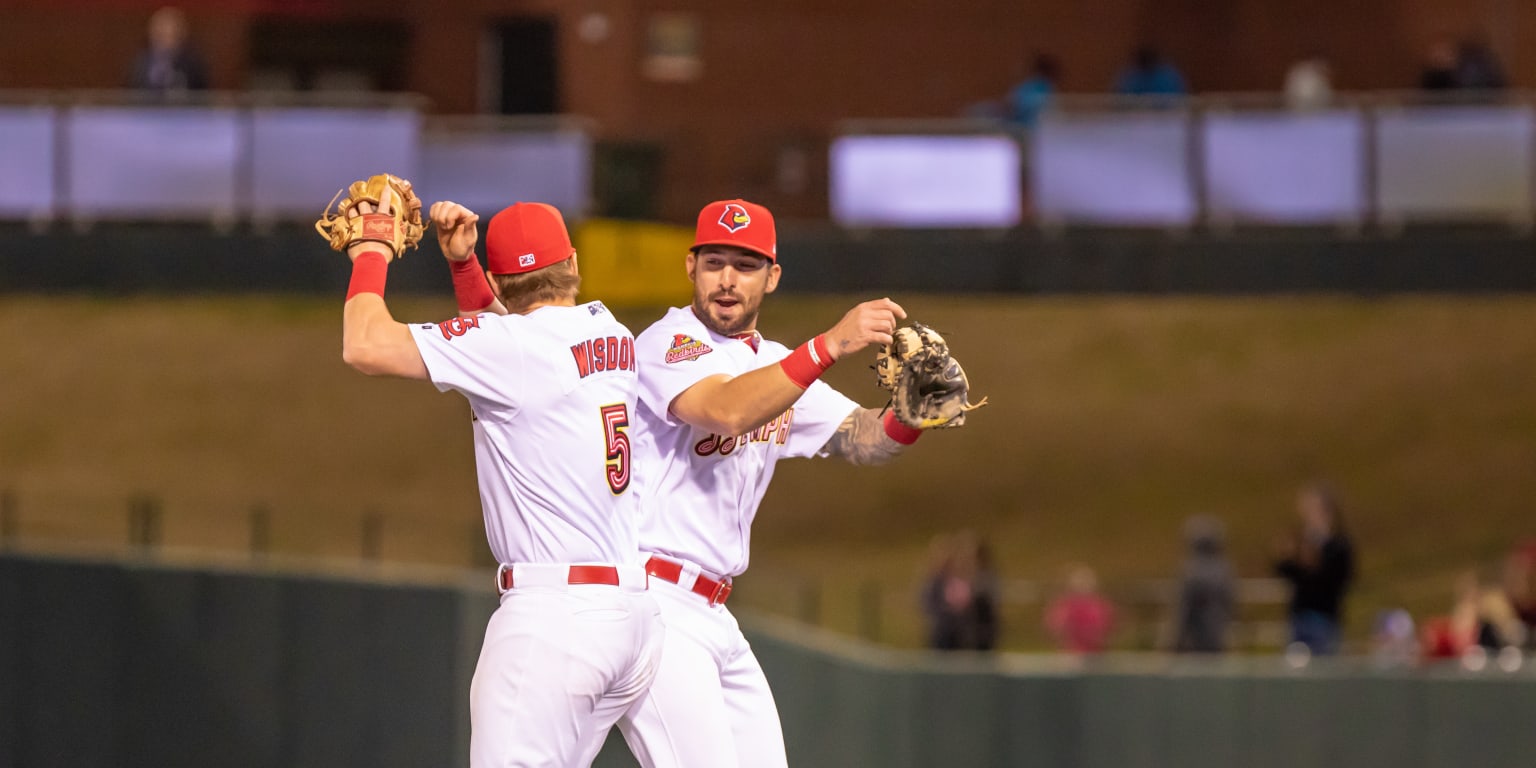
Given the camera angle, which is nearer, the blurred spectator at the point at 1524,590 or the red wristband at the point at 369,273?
the red wristband at the point at 369,273

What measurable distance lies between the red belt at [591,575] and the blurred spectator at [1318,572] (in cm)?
789

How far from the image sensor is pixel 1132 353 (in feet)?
96.1

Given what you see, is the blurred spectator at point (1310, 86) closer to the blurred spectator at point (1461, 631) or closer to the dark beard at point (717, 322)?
the blurred spectator at point (1461, 631)

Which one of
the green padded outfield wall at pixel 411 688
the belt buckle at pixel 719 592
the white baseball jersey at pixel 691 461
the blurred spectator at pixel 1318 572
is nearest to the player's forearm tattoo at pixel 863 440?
the white baseball jersey at pixel 691 461

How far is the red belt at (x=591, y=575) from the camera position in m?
5.49

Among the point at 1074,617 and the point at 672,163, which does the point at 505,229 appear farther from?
the point at 672,163

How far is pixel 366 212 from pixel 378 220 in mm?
43

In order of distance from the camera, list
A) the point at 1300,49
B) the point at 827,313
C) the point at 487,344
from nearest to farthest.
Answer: the point at 487,344
the point at 827,313
the point at 1300,49

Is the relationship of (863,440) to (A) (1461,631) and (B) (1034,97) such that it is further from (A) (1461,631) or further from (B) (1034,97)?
(B) (1034,97)

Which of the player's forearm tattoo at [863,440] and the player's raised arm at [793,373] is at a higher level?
the player's raised arm at [793,373]

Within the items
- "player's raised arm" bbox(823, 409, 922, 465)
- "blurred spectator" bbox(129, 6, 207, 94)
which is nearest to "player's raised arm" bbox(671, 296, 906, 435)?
"player's raised arm" bbox(823, 409, 922, 465)

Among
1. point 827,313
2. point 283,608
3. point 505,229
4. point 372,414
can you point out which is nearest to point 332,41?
point 372,414

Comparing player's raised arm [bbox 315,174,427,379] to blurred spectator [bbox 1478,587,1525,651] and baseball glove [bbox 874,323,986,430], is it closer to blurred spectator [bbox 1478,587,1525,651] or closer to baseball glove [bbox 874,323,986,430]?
baseball glove [bbox 874,323,986,430]

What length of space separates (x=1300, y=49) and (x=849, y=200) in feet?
38.8
